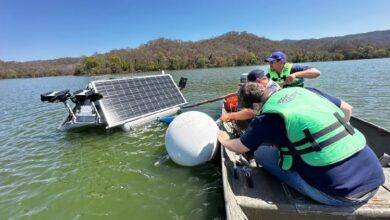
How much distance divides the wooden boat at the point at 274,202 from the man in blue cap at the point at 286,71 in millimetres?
2161

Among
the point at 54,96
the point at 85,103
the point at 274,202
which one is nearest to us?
the point at 274,202

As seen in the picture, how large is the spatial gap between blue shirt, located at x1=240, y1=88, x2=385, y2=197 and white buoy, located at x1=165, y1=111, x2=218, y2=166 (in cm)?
206

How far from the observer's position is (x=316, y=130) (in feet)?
7.77

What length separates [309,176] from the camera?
2.63 m

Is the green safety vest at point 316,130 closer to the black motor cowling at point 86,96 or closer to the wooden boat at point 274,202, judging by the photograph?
the wooden boat at point 274,202

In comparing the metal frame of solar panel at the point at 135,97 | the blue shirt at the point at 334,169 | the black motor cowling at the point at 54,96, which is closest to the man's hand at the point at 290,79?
the blue shirt at the point at 334,169

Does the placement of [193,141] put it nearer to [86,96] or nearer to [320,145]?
[320,145]

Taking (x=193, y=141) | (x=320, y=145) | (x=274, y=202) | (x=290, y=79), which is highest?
(x=290, y=79)

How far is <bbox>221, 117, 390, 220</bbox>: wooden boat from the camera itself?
2.60 meters

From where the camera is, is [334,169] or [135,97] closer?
[334,169]

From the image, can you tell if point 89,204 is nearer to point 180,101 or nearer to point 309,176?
point 309,176

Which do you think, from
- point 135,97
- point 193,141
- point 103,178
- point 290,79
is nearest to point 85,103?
point 135,97

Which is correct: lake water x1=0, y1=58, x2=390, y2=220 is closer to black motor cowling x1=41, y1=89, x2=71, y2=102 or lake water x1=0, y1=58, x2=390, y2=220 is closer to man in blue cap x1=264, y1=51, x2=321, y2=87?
black motor cowling x1=41, y1=89, x2=71, y2=102

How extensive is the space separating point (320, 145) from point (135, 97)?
7.51 metres
